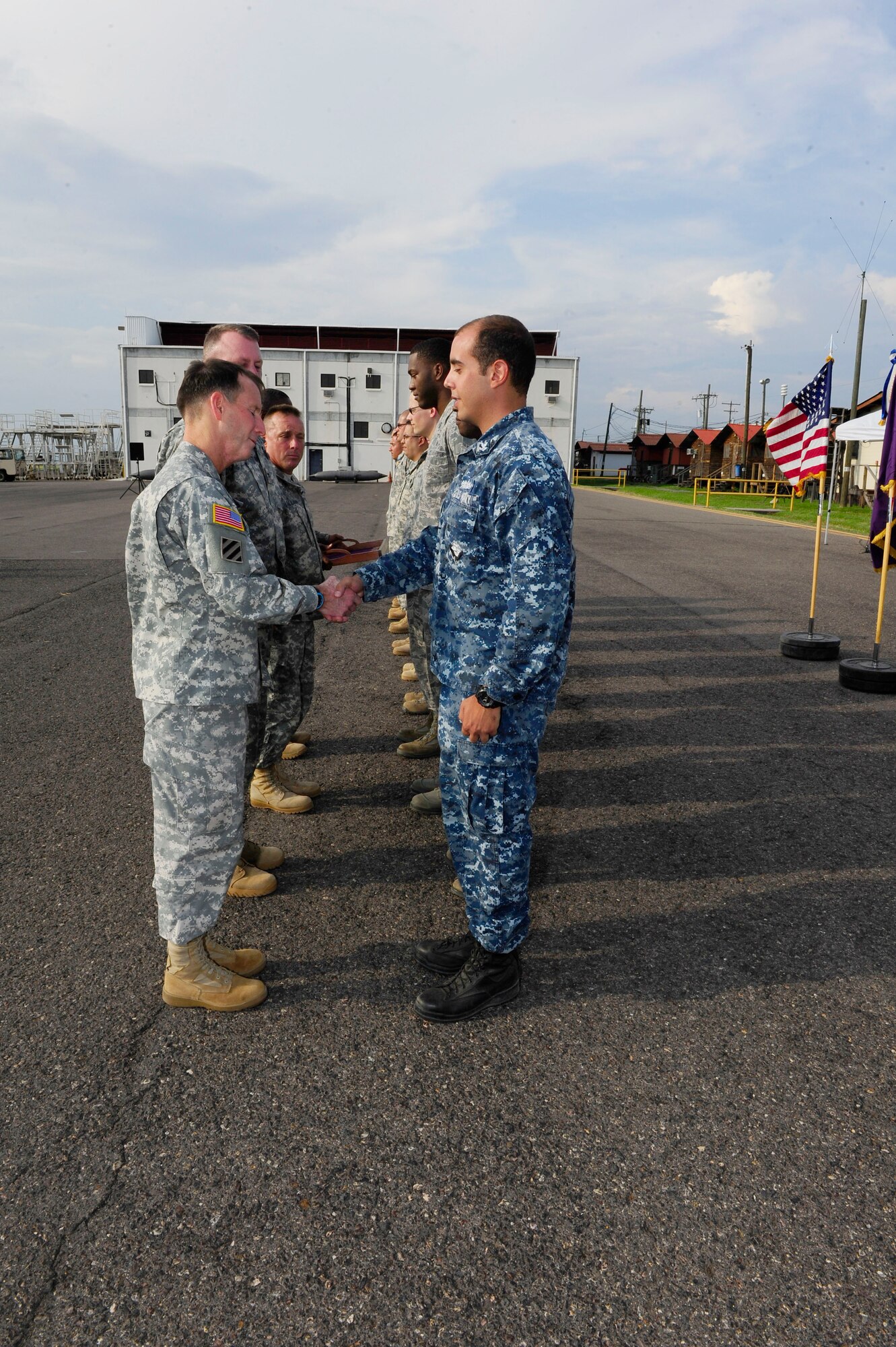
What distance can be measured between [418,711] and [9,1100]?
12.5 feet

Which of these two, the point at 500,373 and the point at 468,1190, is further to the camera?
the point at 500,373

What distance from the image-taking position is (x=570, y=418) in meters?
57.8

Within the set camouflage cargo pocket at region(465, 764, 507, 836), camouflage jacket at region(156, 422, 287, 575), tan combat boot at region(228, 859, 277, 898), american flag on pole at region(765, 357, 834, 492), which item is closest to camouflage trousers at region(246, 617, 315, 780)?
camouflage jacket at region(156, 422, 287, 575)

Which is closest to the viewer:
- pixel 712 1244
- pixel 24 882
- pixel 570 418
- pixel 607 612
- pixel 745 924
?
pixel 712 1244

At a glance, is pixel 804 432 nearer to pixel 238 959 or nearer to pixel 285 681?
pixel 285 681

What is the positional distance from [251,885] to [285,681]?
1028 millimetres

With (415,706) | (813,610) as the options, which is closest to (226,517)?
(415,706)

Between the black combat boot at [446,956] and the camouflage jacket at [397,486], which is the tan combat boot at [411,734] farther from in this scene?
the black combat boot at [446,956]

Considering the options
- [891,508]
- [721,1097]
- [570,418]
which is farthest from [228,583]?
[570,418]

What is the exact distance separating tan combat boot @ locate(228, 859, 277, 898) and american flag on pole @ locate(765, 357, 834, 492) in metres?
6.11

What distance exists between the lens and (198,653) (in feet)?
8.58

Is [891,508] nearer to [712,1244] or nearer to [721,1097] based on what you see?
[721,1097]

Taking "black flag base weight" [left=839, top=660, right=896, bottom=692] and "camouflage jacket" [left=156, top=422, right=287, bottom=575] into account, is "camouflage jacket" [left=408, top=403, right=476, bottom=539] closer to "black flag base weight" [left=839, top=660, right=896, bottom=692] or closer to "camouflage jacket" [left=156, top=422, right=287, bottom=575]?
"camouflage jacket" [left=156, top=422, right=287, bottom=575]

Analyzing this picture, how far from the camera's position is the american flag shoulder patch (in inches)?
97.4
